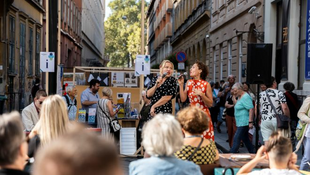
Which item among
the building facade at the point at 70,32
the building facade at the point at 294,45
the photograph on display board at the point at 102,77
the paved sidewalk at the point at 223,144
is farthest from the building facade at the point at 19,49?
the building facade at the point at 294,45

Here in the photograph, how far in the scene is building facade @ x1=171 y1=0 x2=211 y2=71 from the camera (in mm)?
31469

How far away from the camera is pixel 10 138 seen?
2.47 metres

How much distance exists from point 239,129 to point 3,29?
1473cm

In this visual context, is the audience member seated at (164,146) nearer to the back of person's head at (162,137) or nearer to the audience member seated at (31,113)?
the back of person's head at (162,137)

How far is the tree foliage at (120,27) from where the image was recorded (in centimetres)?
9175

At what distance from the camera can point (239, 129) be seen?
1016 cm

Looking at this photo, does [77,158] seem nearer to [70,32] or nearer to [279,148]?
[279,148]

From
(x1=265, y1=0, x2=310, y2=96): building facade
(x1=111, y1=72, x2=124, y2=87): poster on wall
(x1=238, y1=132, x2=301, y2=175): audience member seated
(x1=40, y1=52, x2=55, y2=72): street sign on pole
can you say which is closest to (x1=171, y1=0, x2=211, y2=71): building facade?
(x1=265, y1=0, x2=310, y2=96): building facade

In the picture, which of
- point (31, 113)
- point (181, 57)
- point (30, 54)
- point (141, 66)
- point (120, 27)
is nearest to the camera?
point (31, 113)

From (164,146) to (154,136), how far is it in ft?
0.33

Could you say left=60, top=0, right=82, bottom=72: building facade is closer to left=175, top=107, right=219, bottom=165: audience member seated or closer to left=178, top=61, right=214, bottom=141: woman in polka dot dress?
left=178, top=61, right=214, bottom=141: woman in polka dot dress

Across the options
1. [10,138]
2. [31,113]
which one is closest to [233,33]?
[31,113]

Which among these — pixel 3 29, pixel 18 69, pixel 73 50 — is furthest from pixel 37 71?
pixel 73 50

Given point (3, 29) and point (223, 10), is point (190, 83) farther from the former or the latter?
point (223, 10)
